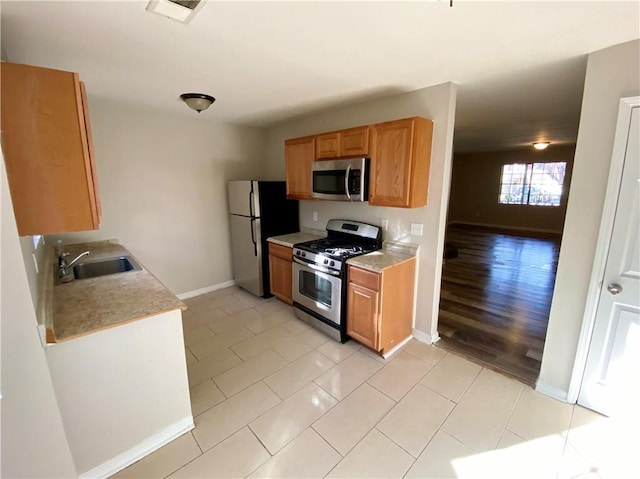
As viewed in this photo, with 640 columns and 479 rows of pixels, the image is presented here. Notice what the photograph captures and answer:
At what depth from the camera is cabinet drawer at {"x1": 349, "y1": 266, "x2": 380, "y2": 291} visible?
2473 mm

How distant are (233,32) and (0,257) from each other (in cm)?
152

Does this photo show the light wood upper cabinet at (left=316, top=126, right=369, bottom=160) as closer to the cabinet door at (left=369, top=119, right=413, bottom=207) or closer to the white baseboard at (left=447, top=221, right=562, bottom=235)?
the cabinet door at (left=369, top=119, right=413, bottom=207)

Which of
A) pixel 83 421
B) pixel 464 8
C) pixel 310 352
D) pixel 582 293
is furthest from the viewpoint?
pixel 310 352

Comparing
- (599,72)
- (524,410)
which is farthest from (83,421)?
(599,72)

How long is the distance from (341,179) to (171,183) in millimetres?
2246

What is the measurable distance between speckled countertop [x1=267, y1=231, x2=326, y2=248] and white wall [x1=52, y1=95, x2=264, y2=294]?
1.06 meters

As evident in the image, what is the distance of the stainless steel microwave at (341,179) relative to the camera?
2779 mm

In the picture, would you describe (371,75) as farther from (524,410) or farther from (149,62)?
(524,410)

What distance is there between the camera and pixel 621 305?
1854mm

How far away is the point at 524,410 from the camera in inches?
80.2

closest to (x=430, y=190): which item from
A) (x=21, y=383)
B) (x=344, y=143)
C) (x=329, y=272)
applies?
(x=344, y=143)

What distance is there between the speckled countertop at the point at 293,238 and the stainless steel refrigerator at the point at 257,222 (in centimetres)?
15

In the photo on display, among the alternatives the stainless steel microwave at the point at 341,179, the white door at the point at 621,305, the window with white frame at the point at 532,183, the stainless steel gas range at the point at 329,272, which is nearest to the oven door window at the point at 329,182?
the stainless steel microwave at the point at 341,179

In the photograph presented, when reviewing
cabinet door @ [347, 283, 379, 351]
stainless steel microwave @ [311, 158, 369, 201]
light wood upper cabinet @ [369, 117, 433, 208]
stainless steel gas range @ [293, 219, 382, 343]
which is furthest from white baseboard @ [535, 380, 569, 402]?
stainless steel microwave @ [311, 158, 369, 201]
